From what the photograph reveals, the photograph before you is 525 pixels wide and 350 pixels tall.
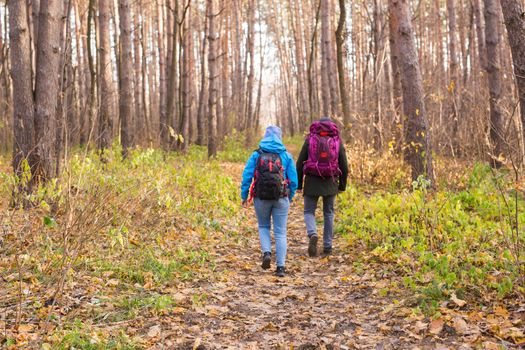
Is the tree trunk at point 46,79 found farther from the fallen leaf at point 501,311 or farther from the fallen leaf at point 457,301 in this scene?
the fallen leaf at point 501,311

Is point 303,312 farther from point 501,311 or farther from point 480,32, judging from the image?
point 480,32

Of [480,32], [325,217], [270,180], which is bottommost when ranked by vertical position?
[325,217]

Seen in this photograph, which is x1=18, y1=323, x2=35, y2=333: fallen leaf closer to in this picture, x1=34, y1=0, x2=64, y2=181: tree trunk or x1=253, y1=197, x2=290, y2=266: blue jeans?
x1=253, y1=197, x2=290, y2=266: blue jeans

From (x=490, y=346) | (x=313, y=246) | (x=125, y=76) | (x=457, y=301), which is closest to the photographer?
(x=490, y=346)

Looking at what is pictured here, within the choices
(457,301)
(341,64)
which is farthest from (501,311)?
(341,64)

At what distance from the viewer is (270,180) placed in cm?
582

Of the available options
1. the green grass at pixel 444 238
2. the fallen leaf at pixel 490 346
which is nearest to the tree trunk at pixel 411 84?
the green grass at pixel 444 238

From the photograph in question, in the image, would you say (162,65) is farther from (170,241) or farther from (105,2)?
(170,241)

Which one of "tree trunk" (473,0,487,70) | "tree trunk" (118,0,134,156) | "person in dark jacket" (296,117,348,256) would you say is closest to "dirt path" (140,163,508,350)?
"person in dark jacket" (296,117,348,256)

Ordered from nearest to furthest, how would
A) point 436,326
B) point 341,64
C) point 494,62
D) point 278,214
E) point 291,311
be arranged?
point 436,326 → point 291,311 → point 278,214 → point 494,62 → point 341,64

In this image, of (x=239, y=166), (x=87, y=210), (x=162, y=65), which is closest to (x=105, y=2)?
(x=239, y=166)

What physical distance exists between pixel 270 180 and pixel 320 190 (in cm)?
109

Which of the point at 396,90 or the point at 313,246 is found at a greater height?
the point at 396,90

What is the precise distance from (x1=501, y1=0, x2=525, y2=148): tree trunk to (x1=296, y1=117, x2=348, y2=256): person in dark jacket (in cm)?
247
